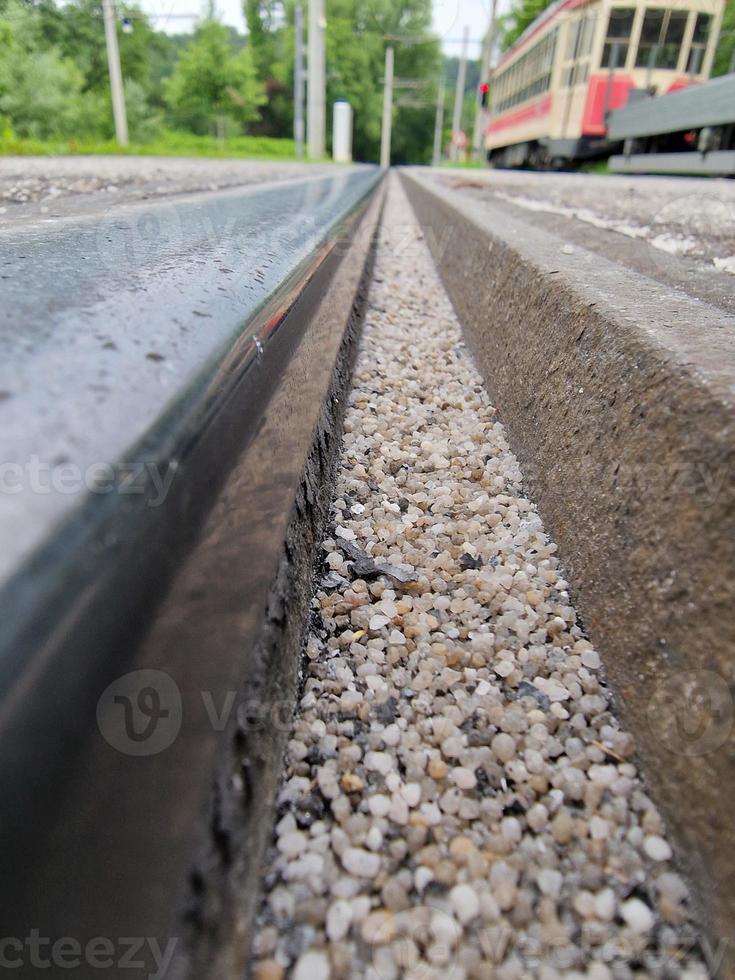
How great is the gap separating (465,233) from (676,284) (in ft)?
4.36

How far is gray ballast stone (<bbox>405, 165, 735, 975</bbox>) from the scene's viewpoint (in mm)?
612

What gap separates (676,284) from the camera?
5.84 feet

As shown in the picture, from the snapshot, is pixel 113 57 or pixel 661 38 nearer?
pixel 661 38

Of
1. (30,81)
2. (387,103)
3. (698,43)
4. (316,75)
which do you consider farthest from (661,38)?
(387,103)

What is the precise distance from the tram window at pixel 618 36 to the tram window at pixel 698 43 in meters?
1.16

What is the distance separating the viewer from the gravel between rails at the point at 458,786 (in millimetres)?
586

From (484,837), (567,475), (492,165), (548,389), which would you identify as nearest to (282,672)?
(484,837)

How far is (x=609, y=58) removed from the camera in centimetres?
1095

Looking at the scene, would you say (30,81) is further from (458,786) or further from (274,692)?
(458,786)

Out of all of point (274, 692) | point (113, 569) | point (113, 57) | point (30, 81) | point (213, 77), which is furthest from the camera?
point (213, 77)

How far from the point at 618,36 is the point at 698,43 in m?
1.50

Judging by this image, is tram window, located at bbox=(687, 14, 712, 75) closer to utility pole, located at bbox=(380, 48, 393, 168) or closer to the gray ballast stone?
the gray ballast stone

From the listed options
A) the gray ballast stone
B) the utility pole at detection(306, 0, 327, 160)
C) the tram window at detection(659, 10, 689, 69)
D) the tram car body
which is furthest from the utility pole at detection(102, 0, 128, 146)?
the gray ballast stone

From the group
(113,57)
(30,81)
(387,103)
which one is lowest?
(30,81)
